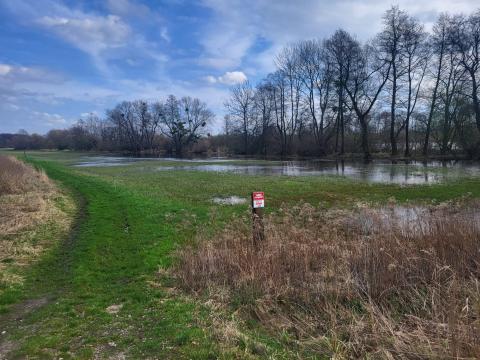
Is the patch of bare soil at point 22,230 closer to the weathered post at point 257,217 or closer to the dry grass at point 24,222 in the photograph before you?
the dry grass at point 24,222

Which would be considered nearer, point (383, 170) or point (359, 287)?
point (359, 287)

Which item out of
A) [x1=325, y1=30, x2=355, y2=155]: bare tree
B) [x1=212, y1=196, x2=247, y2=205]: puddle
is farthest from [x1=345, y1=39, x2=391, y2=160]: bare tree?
[x1=212, y1=196, x2=247, y2=205]: puddle

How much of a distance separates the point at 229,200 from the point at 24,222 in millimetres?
8274

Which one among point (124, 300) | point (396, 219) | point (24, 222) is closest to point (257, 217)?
point (124, 300)

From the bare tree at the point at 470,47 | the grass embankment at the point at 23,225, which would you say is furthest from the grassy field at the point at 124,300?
the bare tree at the point at 470,47

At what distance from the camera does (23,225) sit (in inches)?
464

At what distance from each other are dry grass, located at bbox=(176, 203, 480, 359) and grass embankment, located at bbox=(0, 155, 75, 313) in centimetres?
347

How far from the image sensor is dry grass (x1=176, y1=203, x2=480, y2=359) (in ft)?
14.6

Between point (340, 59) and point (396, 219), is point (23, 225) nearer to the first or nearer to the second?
point (396, 219)

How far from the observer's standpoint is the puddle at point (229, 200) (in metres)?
16.7

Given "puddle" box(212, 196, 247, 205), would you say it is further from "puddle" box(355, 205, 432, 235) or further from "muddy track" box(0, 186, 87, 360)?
"muddy track" box(0, 186, 87, 360)

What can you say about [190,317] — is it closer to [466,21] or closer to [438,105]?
[466,21]

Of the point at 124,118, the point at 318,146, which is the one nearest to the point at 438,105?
the point at 318,146

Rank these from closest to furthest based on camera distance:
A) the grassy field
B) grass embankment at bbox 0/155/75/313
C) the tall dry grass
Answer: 1. the grassy field
2. grass embankment at bbox 0/155/75/313
3. the tall dry grass
